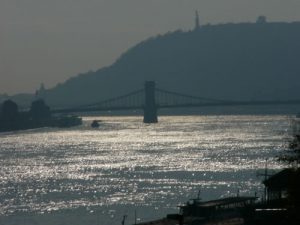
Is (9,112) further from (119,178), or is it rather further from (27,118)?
(119,178)

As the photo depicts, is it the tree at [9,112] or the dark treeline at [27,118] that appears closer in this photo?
the dark treeline at [27,118]

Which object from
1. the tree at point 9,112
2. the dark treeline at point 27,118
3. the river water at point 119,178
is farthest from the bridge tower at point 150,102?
the river water at point 119,178

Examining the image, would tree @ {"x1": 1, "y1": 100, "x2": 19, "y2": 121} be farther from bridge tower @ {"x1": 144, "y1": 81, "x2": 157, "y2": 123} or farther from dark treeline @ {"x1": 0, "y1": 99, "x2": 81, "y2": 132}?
bridge tower @ {"x1": 144, "y1": 81, "x2": 157, "y2": 123}

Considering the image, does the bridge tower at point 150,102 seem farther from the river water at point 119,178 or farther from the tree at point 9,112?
the river water at point 119,178

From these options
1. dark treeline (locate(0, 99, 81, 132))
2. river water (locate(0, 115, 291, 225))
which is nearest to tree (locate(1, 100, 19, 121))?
dark treeline (locate(0, 99, 81, 132))

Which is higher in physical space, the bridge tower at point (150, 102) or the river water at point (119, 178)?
→ the bridge tower at point (150, 102)

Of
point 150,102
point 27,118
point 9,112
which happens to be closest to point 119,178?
point 150,102

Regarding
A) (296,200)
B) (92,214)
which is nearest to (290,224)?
(296,200)

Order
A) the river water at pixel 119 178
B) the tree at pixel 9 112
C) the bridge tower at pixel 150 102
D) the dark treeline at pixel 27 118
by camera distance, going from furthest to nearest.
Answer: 1. the bridge tower at pixel 150 102
2. the tree at pixel 9 112
3. the dark treeline at pixel 27 118
4. the river water at pixel 119 178

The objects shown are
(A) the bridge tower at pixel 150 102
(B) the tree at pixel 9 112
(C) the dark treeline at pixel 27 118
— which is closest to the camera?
(C) the dark treeline at pixel 27 118
